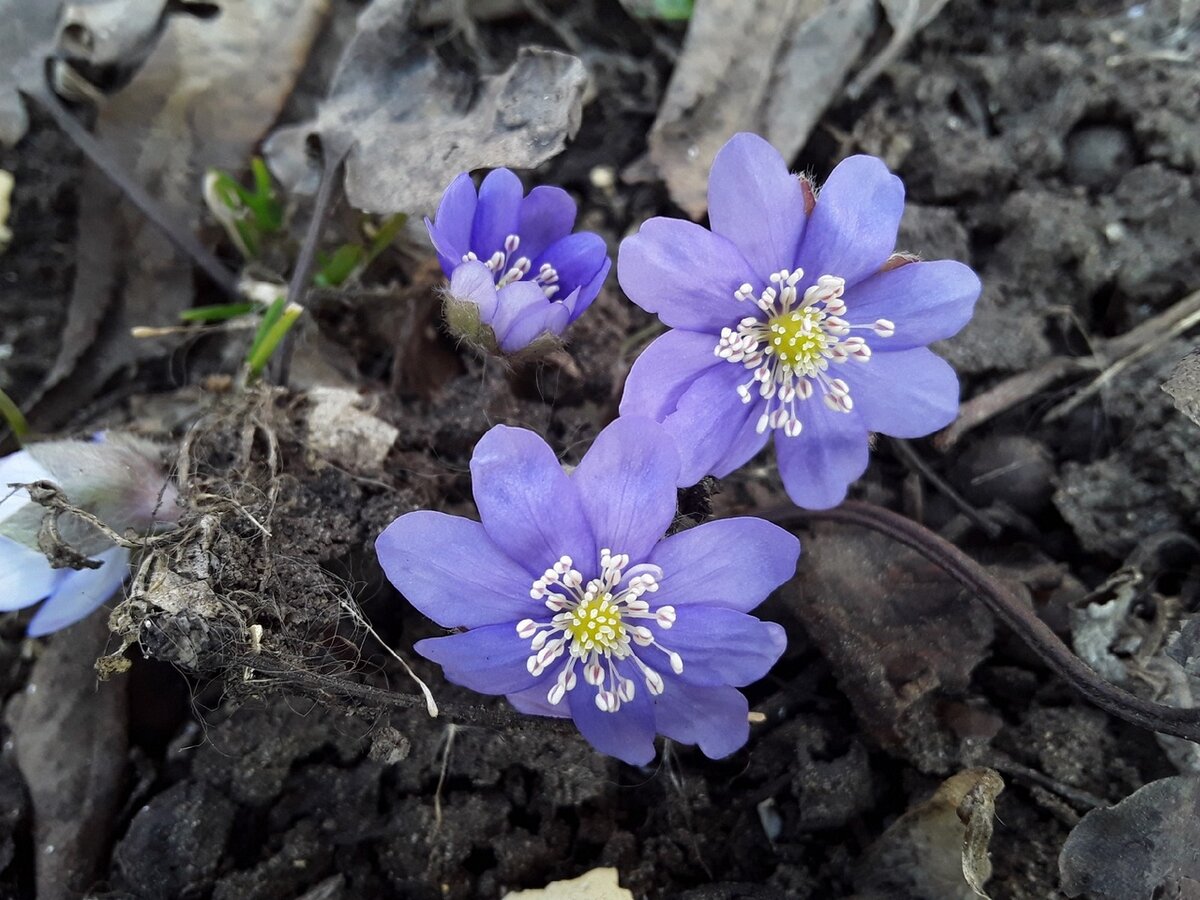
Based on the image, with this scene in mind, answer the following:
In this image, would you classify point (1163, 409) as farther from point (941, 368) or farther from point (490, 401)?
point (490, 401)

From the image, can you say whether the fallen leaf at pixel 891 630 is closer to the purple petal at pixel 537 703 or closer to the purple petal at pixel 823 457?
the purple petal at pixel 823 457

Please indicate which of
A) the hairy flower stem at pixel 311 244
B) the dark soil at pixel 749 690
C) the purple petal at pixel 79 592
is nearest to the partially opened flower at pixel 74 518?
the purple petal at pixel 79 592

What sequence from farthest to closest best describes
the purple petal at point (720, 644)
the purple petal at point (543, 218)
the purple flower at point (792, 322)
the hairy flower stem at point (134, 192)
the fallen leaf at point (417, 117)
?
1. the hairy flower stem at point (134, 192)
2. the fallen leaf at point (417, 117)
3. the purple petal at point (543, 218)
4. the purple flower at point (792, 322)
5. the purple petal at point (720, 644)

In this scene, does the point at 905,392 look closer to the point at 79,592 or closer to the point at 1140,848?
the point at 1140,848

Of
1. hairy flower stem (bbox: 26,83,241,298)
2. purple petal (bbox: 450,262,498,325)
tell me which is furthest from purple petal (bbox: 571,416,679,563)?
hairy flower stem (bbox: 26,83,241,298)

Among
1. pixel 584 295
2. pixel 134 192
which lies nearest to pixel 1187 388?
pixel 584 295

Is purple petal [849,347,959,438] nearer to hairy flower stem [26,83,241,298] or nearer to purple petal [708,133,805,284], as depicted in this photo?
purple petal [708,133,805,284]
